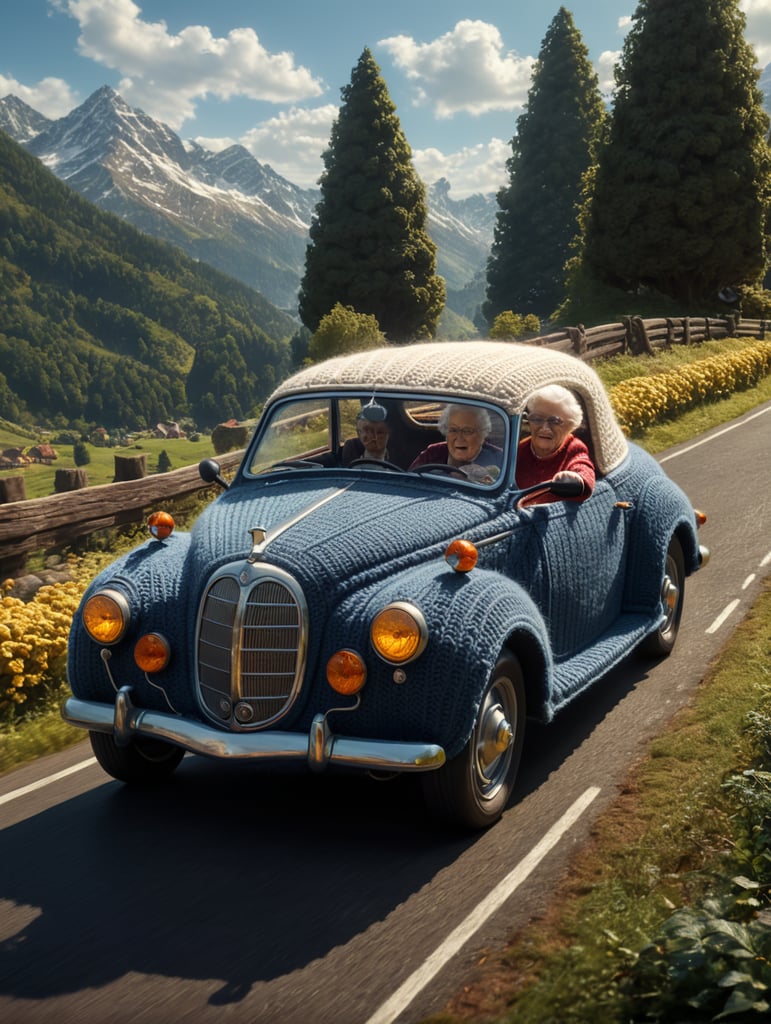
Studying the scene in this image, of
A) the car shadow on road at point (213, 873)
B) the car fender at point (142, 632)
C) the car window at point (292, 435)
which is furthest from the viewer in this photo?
the car window at point (292, 435)

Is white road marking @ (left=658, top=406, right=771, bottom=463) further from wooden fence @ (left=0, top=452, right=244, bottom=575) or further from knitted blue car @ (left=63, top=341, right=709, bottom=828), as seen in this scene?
knitted blue car @ (left=63, top=341, right=709, bottom=828)

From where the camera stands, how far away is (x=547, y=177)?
60.0 meters

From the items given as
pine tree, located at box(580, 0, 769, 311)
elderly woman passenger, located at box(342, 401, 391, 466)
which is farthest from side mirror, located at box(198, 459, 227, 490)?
pine tree, located at box(580, 0, 769, 311)

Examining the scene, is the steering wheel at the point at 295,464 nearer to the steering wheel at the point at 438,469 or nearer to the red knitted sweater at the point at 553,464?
the steering wheel at the point at 438,469

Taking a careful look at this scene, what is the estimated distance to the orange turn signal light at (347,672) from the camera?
14.4 ft

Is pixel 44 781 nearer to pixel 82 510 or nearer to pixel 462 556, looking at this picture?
pixel 462 556

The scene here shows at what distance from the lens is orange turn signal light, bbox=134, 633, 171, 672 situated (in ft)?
15.6

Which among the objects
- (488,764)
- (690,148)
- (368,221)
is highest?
(690,148)

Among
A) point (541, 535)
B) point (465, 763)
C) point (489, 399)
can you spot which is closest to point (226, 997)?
point (465, 763)

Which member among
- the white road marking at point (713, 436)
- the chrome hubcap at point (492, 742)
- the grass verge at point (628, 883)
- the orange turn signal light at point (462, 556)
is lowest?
the white road marking at point (713, 436)

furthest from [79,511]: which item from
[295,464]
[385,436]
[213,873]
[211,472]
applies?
[213,873]

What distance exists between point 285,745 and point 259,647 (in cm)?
46

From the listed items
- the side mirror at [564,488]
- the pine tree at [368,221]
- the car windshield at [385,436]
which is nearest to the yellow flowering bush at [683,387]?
the car windshield at [385,436]

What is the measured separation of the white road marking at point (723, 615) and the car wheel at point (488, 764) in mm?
3237
